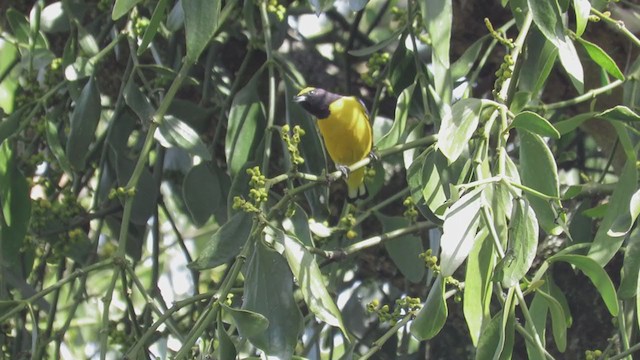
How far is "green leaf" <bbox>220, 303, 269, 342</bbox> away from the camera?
1.18m

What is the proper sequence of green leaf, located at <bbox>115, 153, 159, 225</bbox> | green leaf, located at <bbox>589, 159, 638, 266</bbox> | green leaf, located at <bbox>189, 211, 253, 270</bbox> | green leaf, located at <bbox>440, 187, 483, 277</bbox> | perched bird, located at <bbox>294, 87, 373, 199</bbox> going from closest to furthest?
1. green leaf, located at <bbox>440, 187, 483, 277</bbox>
2. green leaf, located at <bbox>589, 159, 638, 266</bbox>
3. green leaf, located at <bbox>189, 211, 253, 270</bbox>
4. green leaf, located at <bbox>115, 153, 159, 225</bbox>
5. perched bird, located at <bbox>294, 87, 373, 199</bbox>

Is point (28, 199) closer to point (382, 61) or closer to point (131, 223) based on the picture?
point (131, 223)

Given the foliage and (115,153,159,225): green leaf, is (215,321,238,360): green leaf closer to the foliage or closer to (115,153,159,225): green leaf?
the foliage

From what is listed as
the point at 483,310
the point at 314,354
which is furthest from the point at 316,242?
the point at 483,310

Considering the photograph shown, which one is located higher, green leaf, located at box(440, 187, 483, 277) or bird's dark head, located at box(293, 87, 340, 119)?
bird's dark head, located at box(293, 87, 340, 119)

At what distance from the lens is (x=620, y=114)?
1.29 m

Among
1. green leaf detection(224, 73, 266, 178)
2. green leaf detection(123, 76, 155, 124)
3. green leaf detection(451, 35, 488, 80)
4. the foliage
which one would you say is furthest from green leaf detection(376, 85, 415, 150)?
green leaf detection(123, 76, 155, 124)

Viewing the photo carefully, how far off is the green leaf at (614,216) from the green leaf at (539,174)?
73mm

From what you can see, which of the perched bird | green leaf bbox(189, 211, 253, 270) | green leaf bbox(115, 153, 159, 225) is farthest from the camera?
the perched bird

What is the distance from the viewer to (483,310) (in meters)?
1.12

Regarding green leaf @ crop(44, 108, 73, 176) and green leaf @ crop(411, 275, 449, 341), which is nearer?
green leaf @ crop(411, 275, 449, 341)

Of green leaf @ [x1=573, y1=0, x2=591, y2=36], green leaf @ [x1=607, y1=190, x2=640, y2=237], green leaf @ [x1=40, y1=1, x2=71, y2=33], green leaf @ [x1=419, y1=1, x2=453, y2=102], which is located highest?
green leaf @ [x1=40, y1=1, x2=71, y2=33]

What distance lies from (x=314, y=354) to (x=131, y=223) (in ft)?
1.29

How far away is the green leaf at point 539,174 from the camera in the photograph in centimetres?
121
